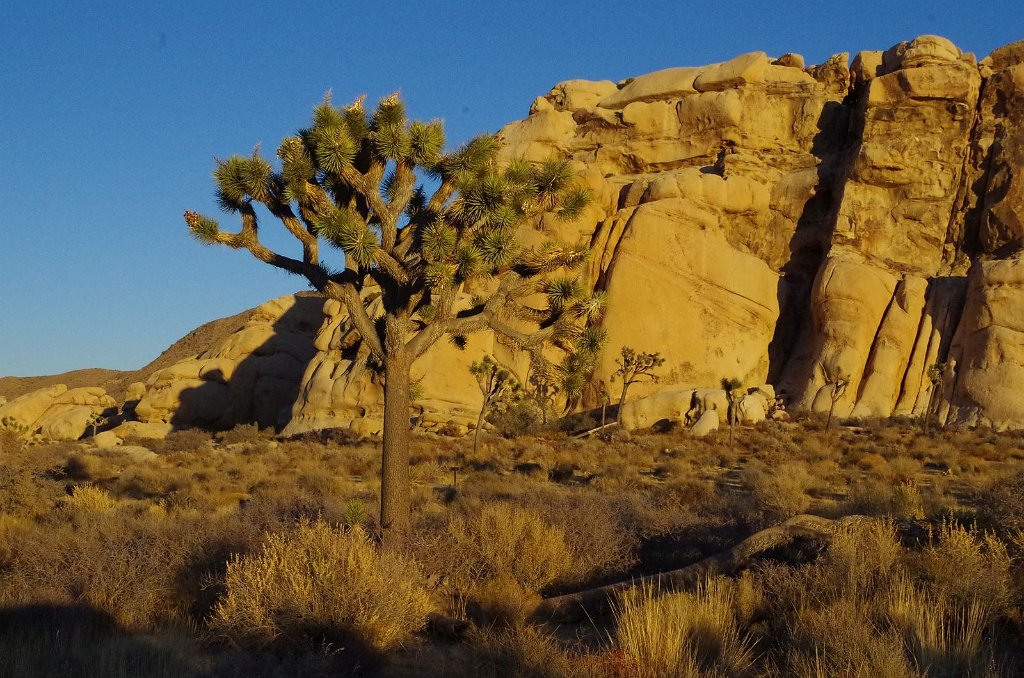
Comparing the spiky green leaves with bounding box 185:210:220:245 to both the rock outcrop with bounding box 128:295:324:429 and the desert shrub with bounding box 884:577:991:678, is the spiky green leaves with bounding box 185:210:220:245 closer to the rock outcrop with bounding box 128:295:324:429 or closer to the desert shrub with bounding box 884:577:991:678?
the desert shrub with bounding box 884:577:991:678

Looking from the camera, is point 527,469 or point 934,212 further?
point 934,212

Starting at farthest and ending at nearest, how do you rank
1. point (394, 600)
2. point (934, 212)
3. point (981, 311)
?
point (934, 212) → point (981, 311) → point (394, 600)

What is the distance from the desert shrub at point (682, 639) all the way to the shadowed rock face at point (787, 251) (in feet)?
89.1

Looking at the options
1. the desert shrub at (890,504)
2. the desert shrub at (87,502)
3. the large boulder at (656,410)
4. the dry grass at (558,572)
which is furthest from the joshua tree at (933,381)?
the desert shrub at (87,502)

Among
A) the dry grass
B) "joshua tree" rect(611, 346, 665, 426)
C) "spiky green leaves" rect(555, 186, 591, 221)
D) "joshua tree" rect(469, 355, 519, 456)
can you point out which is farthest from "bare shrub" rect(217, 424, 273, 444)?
"spiky green leaves" rect(555, 186, 591, 221)

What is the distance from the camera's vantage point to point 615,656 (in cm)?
458

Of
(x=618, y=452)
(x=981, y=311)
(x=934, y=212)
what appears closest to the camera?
(x=618, y=452)

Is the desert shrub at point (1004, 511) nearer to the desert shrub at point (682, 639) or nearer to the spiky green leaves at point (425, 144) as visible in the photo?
the desert shrub at point (682, 639)

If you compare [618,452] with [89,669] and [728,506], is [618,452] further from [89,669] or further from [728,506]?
[89,669]

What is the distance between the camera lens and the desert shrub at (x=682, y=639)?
4.55 metres

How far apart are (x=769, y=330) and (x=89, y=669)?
3699 cm

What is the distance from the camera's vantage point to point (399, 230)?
11.4 metres

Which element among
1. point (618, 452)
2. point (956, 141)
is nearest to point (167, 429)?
point (618, 452)

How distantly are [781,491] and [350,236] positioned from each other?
7.68 metres
